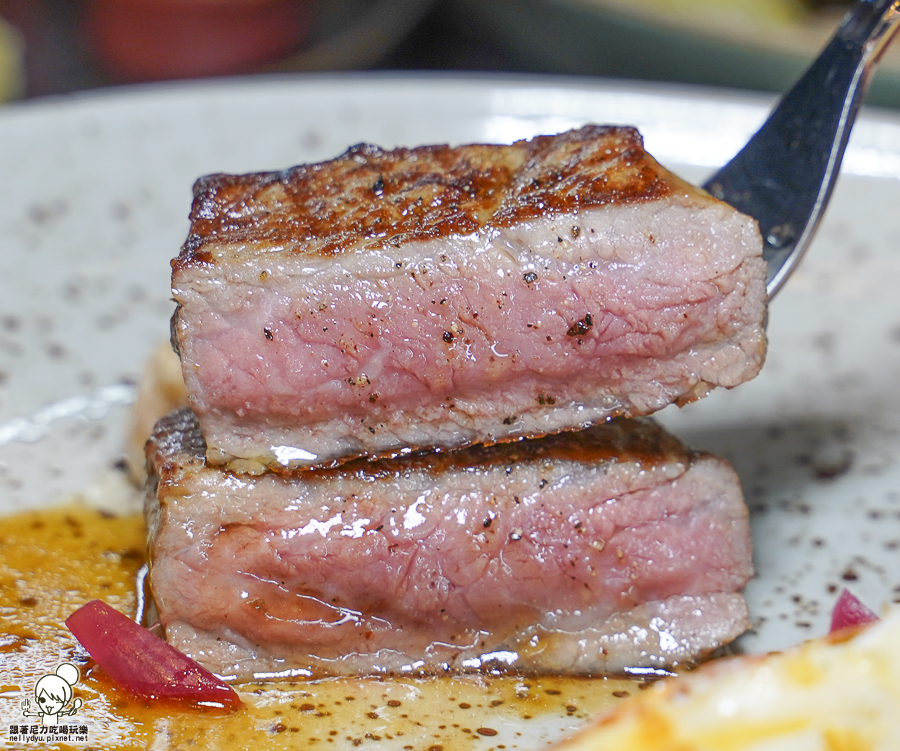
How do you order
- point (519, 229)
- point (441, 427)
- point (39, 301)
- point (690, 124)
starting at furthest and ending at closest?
point (690, 124) → point (39, 301) → point (441, 427) → point (519, 229)

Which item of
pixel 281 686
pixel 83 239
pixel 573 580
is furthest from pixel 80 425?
pixel 573 580

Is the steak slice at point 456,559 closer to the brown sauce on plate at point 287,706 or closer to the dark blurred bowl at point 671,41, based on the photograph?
the brown sauce on plate at point 287,706

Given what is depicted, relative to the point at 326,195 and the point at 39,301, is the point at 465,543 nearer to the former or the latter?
the point at 326,195

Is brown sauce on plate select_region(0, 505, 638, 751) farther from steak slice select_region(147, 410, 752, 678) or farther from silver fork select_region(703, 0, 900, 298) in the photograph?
silver fork select_region(703, 0, 900, 298)

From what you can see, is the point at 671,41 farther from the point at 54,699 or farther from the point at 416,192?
the point at 54,699

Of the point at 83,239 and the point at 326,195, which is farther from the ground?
the point at 83,239

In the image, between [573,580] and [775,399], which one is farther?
[775,399]

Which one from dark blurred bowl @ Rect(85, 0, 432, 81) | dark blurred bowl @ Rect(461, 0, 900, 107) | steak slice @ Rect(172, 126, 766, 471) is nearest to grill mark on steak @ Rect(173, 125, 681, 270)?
steak slice @ Rect(172, 126, 766, 471)
